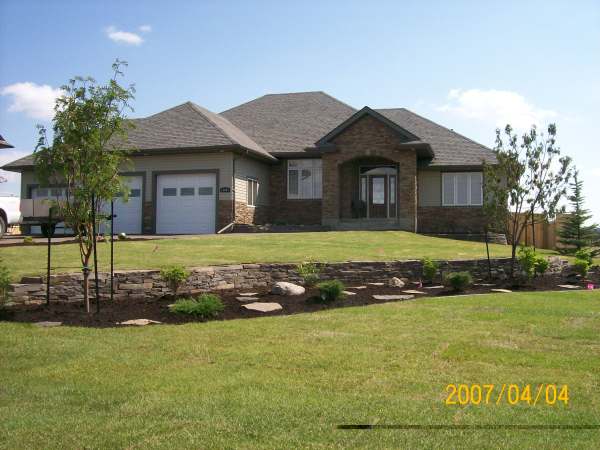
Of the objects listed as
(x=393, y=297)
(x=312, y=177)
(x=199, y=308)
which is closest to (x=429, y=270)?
(x=393, y=297)

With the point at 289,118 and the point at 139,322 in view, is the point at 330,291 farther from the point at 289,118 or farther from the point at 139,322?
Result: the point at 289,118

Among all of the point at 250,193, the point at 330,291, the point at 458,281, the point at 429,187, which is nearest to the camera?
the point at 330,291

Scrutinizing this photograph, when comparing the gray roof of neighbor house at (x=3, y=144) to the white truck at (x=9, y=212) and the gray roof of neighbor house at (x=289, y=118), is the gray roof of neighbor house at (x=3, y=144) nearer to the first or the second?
the white truck at (x=9, y=212)

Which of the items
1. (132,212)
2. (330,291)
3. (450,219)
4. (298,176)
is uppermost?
(298,176)

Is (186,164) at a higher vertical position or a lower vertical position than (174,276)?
higher

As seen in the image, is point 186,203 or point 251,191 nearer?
point 186,203

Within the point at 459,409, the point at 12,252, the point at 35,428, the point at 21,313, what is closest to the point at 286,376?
the point at 459,409

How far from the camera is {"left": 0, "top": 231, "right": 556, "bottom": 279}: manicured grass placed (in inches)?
449

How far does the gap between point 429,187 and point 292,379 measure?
20.1m

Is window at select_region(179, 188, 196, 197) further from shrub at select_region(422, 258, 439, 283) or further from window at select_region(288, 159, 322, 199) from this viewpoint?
shrub at select_region(422, 258, 439, 283)

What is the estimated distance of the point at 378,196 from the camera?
82.7 ft

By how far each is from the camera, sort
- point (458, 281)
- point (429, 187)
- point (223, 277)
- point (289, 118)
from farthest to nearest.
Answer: point (289, 118)
point (429, 187)
point (458, 281)
point (223, 277)

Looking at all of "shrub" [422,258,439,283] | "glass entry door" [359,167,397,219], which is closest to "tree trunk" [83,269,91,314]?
"shrub" [422,258,439,283]
